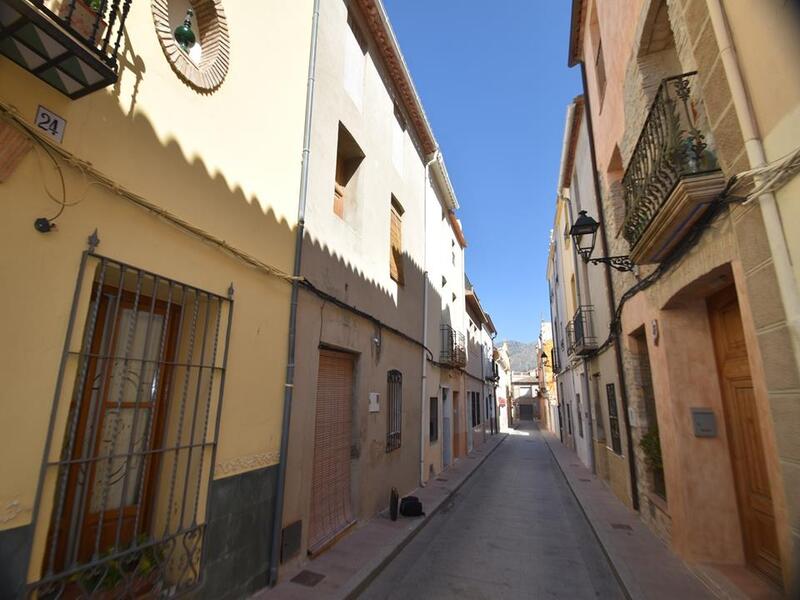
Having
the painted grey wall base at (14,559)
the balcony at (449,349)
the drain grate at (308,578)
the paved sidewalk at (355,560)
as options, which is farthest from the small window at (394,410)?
the painted grey wall base at (14,559)

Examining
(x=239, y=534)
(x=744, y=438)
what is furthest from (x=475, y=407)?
(x=239, y=534)

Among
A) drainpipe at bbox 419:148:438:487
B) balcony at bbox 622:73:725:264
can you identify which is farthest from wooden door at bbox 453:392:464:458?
balcony at bbox 622:73:725:264

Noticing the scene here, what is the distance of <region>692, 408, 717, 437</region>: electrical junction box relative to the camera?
4.67 m

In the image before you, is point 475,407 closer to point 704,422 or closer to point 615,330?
point 615,330

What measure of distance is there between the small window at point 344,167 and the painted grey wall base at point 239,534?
13.0ft

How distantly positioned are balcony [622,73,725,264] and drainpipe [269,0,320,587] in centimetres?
386

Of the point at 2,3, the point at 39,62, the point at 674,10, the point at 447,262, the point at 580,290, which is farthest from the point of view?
the point at 447,262

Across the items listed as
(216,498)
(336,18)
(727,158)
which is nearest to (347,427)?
(216,498)

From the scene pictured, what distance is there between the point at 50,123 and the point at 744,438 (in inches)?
261

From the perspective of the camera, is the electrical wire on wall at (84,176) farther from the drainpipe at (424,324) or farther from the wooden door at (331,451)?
the drainpipe at (424,324)

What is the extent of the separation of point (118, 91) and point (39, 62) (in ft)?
2.12

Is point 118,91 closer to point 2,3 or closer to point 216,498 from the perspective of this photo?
point 2,3

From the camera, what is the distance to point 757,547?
4211mm

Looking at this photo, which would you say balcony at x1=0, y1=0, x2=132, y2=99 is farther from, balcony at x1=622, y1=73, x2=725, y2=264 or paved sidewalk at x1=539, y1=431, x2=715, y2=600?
paved sidewalk at x1=539, y1=431, x2=715, y2=600
